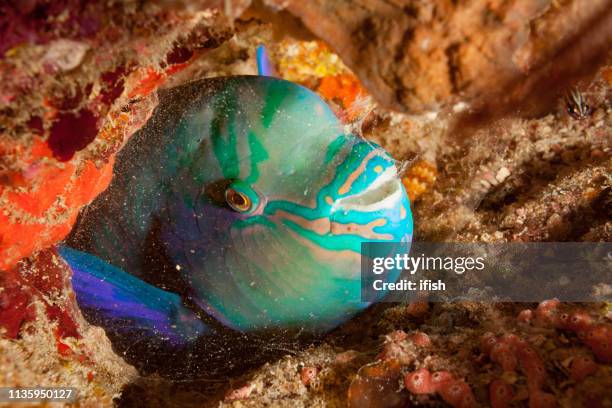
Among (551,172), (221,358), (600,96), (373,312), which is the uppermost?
(600,96)

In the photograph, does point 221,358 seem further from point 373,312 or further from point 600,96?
point 600,96

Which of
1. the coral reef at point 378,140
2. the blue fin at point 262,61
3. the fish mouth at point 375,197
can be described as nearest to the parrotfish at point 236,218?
the fish mouth at point 375,197

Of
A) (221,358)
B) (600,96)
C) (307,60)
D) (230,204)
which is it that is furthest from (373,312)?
(600,96)

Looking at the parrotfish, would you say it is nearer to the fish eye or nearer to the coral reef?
the fish eye

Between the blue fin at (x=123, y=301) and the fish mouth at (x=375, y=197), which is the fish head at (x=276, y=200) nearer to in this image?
the fish mouth at (x=375, y=197)

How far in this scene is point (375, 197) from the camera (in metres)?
2.80

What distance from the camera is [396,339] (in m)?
2.52

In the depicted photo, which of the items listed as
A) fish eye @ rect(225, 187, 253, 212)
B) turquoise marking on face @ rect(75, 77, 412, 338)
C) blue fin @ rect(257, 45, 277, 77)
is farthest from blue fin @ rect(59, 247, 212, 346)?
blue fin @ rect(257, 45, 277, 77)

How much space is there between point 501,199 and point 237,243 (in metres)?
2.36

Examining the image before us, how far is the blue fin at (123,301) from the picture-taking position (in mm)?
3236

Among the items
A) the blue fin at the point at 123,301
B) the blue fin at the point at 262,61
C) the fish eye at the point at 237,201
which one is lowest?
the blue fin at the point at 123,301

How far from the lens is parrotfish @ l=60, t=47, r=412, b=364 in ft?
9.25

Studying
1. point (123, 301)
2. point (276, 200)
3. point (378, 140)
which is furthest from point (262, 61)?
point (123, 301)

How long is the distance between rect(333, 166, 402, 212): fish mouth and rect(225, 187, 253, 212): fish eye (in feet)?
1.90
